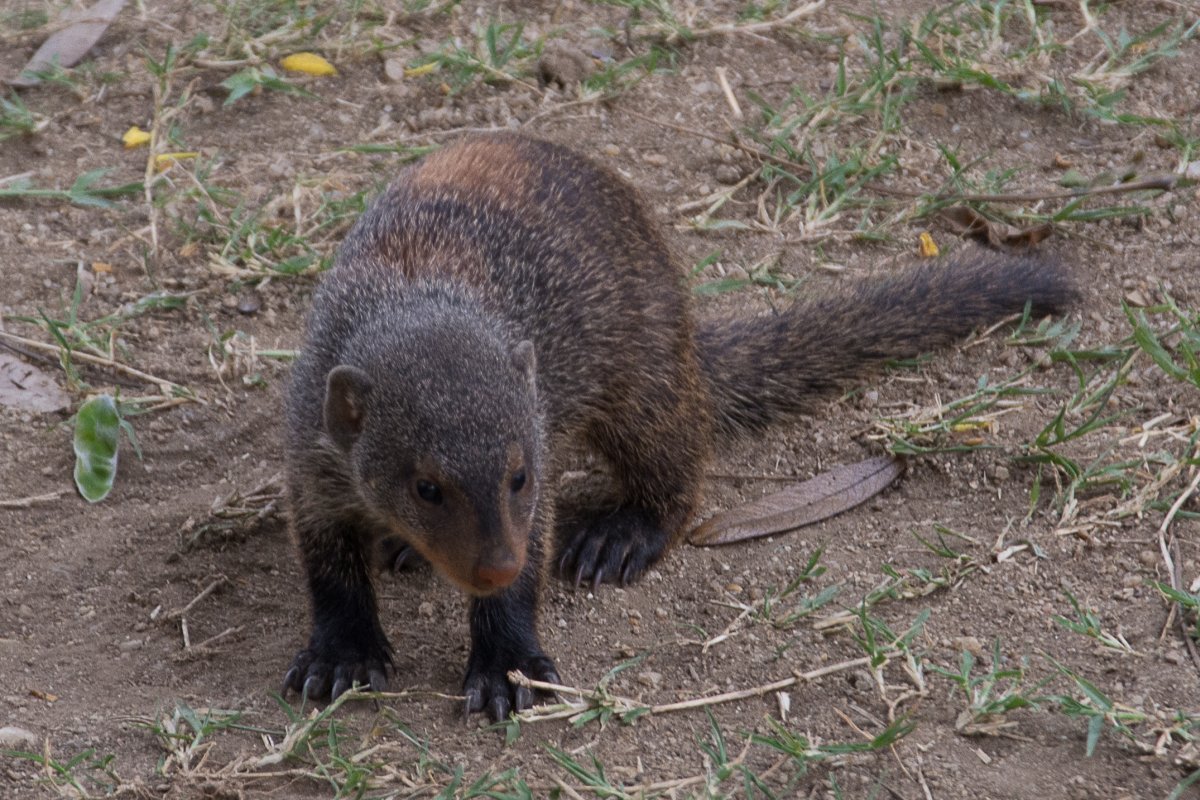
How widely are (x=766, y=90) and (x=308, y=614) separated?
2.82 m

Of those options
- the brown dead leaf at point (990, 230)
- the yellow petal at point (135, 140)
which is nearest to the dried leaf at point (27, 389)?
the yellow petal at point (135, 140)

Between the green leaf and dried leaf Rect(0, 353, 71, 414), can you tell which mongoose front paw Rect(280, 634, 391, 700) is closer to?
the green leaf

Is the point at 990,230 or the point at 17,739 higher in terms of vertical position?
the point at 990,230

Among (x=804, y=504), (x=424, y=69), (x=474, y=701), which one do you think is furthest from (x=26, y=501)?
(x=424, y=69)

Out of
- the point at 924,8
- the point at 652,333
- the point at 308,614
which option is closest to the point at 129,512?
the point at 308,614

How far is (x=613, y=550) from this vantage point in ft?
13.4

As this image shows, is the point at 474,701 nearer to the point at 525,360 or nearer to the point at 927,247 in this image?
the point at 525,360

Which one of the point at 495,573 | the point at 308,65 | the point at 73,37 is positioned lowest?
the point at 73,37

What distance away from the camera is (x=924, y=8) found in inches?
230

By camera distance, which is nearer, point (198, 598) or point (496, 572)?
point (496, 572)

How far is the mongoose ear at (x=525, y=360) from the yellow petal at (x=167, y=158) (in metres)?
2.41

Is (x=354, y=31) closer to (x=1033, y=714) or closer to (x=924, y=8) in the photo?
(x=924, y=8)

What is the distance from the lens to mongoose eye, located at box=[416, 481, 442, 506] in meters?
3.20

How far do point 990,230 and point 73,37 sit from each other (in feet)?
11.8
